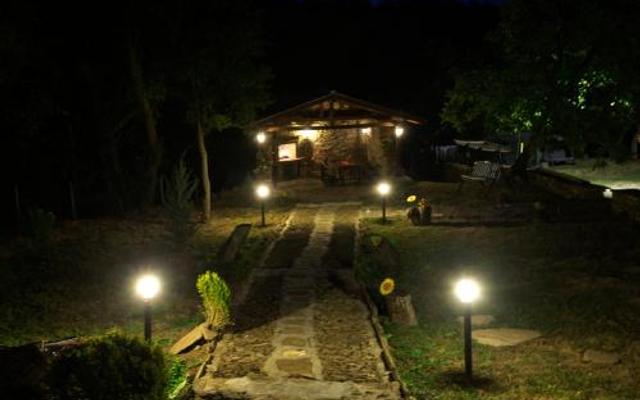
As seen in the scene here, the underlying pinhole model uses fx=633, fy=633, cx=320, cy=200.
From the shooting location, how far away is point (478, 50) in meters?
25.0

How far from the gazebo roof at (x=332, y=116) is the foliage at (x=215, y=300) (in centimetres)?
1656

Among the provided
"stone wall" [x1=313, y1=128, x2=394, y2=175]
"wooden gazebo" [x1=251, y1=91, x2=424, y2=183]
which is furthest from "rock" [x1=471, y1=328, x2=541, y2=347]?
"stone wall" [x1=313, y1=128, x2=394, y2=175]

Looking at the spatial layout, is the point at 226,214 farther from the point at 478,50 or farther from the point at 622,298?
the point at 622,298

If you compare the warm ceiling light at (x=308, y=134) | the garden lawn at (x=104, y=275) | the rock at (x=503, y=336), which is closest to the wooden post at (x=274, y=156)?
the warm ceiling light at (x=308, y=134)

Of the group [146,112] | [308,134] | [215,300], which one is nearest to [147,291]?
[215,300]

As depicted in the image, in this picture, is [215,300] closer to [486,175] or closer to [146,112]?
[146,112]

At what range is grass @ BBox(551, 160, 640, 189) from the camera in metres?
24.0

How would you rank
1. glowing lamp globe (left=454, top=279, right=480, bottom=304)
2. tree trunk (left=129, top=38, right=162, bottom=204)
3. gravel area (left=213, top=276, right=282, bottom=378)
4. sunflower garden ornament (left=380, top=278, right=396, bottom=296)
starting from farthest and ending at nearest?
1. tree trunk (left=129, top=38, right=162, bottom=204)
2. sunflower garden ornament (left=380, top=278, right=396, bottom=296)
3. gravel area (left=213, top=276, right=282, bottom=378)
4. glowing lamp globe (left=454, top=279, right=480, bottom=304)

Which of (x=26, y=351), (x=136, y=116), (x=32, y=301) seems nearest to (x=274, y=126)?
(x=136, y=116)

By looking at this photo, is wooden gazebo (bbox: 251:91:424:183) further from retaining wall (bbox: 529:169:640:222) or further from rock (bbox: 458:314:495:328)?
rock (bbox: 458:314:495:328)

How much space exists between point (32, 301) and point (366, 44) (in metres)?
41.0

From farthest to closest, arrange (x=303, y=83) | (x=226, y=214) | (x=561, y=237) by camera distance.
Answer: (x=303, y=83)
(x=226, y=214)
(x=561, y=237)

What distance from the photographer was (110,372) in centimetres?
604

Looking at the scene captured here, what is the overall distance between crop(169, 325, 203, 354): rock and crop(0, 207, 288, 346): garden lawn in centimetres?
46
